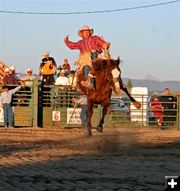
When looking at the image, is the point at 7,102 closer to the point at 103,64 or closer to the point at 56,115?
the point at 56,115

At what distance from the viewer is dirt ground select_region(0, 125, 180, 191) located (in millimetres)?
7715

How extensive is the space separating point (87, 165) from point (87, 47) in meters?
6.58

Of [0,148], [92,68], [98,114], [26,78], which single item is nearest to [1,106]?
[26,78]

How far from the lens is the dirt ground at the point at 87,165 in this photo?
7.71 meters

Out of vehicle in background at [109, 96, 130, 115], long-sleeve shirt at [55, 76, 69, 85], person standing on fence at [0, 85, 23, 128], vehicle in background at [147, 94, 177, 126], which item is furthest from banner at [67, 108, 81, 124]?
vehicle in background at [147, 94, 177, 126]

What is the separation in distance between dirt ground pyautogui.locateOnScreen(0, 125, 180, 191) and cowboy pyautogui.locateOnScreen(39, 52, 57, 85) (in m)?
7.92

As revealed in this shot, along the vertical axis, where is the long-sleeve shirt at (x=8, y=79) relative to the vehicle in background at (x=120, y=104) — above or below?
above

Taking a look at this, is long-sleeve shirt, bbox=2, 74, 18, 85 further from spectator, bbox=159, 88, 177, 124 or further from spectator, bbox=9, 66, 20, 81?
spectator, bbox=159, 88, 177, 124

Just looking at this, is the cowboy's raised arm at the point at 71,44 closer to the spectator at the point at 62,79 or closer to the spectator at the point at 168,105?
the spectator at the point at 62,79

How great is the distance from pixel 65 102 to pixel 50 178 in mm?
15524

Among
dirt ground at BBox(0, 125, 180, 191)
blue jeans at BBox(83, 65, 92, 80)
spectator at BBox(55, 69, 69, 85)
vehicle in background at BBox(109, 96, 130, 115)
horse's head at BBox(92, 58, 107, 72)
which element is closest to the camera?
dirt ground at BBox(0, 125, 180, 191)

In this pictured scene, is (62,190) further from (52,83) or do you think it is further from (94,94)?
(52,83)

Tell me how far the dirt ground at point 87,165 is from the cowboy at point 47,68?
7920 millimetres

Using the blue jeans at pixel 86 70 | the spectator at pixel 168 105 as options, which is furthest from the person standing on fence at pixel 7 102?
the blue jeans at pixel 86 70
